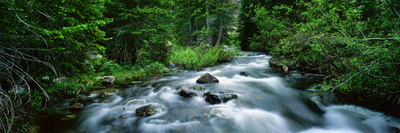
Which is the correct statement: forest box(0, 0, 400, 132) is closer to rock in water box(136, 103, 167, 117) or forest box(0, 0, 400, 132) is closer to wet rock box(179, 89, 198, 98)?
rock in water box(136, 103, 167, 117)

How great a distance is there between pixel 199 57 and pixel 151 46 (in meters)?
3.66

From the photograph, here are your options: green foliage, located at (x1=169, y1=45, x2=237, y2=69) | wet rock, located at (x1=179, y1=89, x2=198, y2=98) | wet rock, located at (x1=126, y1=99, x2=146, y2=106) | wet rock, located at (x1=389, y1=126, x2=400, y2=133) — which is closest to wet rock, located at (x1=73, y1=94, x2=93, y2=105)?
wet rock, located at (x1=126, y1=99, x2=146, y2=106)

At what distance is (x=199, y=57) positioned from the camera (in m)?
12.6

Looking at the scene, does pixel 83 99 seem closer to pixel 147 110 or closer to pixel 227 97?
pixel 147 110

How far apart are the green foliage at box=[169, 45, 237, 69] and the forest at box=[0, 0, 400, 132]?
70 millimetres

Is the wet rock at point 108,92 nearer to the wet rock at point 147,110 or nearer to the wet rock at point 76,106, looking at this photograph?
the wet rock at point 76,106

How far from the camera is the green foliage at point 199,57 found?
11.8 meters

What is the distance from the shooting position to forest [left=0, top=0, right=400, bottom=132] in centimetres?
311

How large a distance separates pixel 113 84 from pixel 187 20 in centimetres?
1707

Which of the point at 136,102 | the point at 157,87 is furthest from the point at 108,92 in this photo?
the point at 157,87

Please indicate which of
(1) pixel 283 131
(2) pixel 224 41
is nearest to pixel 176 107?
(1) pixel 283 131

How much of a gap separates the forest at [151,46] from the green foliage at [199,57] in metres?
0.07

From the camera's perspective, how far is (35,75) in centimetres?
371

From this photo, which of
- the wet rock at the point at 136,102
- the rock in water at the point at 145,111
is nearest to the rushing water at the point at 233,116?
the wet rock at the point at 136,102
